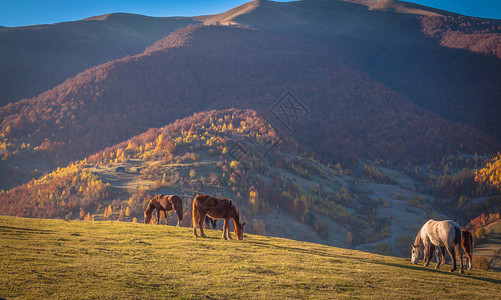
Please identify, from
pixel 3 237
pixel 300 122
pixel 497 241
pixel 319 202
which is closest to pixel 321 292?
pixel 3 237

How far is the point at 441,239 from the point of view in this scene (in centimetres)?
1530

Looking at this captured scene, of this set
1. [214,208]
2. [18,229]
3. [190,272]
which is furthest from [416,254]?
[18,229]

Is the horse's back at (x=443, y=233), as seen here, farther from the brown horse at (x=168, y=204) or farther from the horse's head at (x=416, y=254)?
the brown horse at (x=168, y=204)

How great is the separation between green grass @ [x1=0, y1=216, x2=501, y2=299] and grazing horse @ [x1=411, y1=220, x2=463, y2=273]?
0.75 metres

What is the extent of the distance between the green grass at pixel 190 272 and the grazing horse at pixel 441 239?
0.75 metres

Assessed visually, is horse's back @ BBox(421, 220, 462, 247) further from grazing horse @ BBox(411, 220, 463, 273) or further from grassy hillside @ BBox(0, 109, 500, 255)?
grassy hillside @ BBox(0, 109, 500, 255)

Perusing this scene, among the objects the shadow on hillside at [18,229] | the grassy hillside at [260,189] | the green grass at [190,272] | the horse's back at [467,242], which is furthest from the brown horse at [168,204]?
the grassy hillside at [260,189]

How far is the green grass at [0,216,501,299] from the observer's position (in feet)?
31.1

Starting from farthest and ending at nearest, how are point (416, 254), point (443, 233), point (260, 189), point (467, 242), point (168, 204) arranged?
point (260, 189) → point (168, 204) → point (416, 254) → point (467, 242) → point (443, 233)

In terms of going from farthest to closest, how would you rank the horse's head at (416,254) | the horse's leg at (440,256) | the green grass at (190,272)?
the horse's head at (416,254), the horse's leg at (440,256), the green grass at (190,272)

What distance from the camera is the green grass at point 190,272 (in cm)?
948

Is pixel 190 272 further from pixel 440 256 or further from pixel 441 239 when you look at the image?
pixel 440 256

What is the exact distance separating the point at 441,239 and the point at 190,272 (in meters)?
10.1

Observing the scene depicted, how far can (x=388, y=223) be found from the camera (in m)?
66.7
